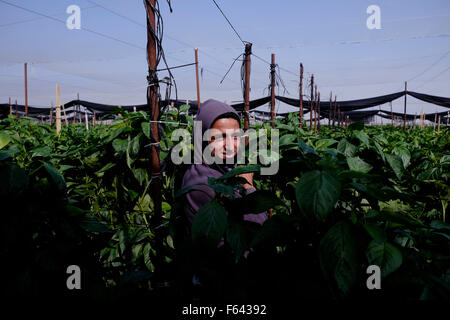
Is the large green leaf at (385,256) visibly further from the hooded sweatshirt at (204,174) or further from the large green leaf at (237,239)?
the hooded sweatshirt at (204,174)

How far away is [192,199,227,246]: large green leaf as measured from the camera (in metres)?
0.72

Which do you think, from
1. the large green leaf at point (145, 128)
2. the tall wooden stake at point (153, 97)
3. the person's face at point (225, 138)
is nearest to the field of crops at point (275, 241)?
the person's face at point (225, 138)

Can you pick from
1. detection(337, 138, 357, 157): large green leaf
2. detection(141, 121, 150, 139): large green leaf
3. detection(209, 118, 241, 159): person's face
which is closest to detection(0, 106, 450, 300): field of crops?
detection(209, 118, 241, 159): person's face

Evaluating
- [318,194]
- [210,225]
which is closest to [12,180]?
[210,225]

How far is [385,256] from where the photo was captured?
0.66 metres

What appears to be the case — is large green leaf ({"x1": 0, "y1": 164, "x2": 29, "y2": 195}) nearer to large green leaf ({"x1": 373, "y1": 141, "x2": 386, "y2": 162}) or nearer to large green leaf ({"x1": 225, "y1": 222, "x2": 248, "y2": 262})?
large green leaf ({"x1": 225, "y1": 222, "x2": 248, "y2": 262})

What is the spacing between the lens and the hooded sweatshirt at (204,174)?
142cm

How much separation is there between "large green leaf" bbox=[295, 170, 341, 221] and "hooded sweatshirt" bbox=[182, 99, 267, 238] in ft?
2.33

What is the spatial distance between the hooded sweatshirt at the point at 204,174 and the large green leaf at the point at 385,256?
0.75 metres

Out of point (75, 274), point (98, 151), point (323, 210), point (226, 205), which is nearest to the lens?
point (323, 210)

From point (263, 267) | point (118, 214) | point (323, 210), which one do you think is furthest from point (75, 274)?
point (118, 214)
